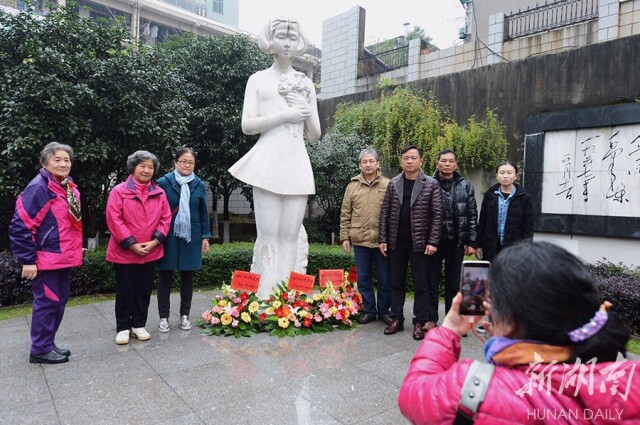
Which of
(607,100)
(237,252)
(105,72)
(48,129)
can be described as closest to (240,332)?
(237,252)

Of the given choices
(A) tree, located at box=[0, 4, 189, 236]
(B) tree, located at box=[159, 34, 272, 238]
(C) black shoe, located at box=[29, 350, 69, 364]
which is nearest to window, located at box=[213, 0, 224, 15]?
(B) tree, located at box=[159, 34, 272, 238]

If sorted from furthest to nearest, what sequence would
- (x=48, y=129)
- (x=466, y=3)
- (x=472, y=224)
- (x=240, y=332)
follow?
(x=466, y=3) → (x=48, y=129) → (x=472, y=224) → (x=240, y=332)

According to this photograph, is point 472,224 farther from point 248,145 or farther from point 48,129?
point 248,145

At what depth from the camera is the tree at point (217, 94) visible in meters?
9.05

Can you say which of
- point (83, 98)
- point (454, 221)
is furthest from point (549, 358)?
point (83, 98)

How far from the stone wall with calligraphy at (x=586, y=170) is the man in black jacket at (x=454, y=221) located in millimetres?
2742

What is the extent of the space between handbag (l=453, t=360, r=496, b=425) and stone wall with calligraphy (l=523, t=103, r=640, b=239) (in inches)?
220

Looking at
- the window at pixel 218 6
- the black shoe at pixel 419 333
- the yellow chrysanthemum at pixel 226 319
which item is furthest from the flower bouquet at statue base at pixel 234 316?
the window at pixel 218 6

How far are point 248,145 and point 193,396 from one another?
7240 millimetres

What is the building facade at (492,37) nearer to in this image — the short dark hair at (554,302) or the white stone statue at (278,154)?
the white stone statue at (278,154)

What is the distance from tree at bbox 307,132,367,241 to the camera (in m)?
8.50

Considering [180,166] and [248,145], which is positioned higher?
[248,145]

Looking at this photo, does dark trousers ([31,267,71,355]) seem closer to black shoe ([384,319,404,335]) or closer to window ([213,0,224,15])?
black shoe ([384,319,404,335])

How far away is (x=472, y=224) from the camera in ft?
13.0
